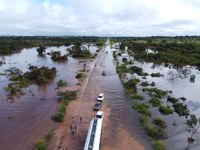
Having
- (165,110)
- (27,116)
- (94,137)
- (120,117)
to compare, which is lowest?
(27,116)

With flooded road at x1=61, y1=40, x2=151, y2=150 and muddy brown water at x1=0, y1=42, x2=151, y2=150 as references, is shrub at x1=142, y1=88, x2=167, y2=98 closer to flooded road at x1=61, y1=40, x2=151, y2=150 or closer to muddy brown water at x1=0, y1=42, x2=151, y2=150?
flooded road at x1=61, y1=40, x2=151, y2=150

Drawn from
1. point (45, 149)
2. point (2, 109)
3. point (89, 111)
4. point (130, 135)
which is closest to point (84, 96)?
point (89, 111)

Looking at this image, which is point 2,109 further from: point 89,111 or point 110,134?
point 110,134

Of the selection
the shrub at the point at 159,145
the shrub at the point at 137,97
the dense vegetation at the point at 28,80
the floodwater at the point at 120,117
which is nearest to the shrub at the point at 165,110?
the floodwater at the point at 120,117

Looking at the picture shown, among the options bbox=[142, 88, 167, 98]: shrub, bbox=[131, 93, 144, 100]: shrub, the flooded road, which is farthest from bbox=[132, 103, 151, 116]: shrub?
bbox=[142, 88, 167, 98]: shrub

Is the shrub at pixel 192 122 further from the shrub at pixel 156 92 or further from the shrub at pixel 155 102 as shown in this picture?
the shrub at pixel 156 92

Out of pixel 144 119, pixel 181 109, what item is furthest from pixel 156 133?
pixel 181 109

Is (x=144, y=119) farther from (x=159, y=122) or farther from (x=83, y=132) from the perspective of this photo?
(x=83, y=132)

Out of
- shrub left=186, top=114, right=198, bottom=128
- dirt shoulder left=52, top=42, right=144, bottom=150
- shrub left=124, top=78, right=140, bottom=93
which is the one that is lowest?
dirt shoulder left=52, top=42, right=144, bottom=150
